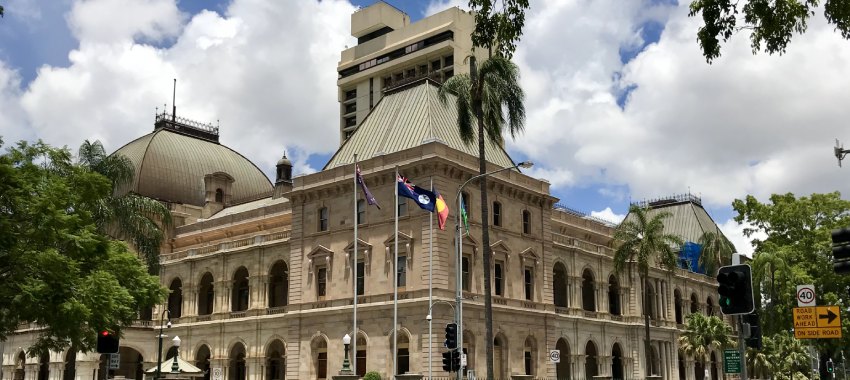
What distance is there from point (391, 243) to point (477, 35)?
117 feet

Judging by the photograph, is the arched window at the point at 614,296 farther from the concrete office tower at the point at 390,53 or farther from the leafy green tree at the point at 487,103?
the concrete office tower at the point at 390,53

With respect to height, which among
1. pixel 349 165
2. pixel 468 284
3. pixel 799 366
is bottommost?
pixel 799 366

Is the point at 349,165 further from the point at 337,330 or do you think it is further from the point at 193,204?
the point at 193,204

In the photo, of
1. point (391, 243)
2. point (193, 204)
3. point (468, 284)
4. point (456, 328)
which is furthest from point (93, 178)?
point (193, 204)

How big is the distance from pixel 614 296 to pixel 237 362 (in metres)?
31.2

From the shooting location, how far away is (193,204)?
82.9 m

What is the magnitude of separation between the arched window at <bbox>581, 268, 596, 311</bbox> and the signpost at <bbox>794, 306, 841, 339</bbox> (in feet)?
101

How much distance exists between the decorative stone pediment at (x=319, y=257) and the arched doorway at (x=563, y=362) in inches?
708

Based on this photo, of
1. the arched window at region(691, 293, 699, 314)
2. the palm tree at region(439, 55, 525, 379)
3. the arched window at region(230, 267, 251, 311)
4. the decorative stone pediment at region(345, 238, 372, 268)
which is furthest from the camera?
the arched window at region(691, 293, 699, 314)

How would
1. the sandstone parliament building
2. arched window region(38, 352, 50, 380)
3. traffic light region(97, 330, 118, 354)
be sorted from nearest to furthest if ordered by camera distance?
traffic light region(97, 330, 118, 354)
the sandstone parliament building
arched window region(38, 352, 50, 380)

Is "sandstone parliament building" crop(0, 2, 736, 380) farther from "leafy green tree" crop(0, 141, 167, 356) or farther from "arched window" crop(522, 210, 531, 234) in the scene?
"leafy green tree" crop(0, 141, 167, 356)

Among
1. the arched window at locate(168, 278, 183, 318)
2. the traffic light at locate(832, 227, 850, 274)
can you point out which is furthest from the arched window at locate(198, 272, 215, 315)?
the traffic light at locate(832, 227, 850, 274)

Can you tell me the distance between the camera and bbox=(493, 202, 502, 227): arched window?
54.9 m

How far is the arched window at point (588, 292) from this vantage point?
223 ft
